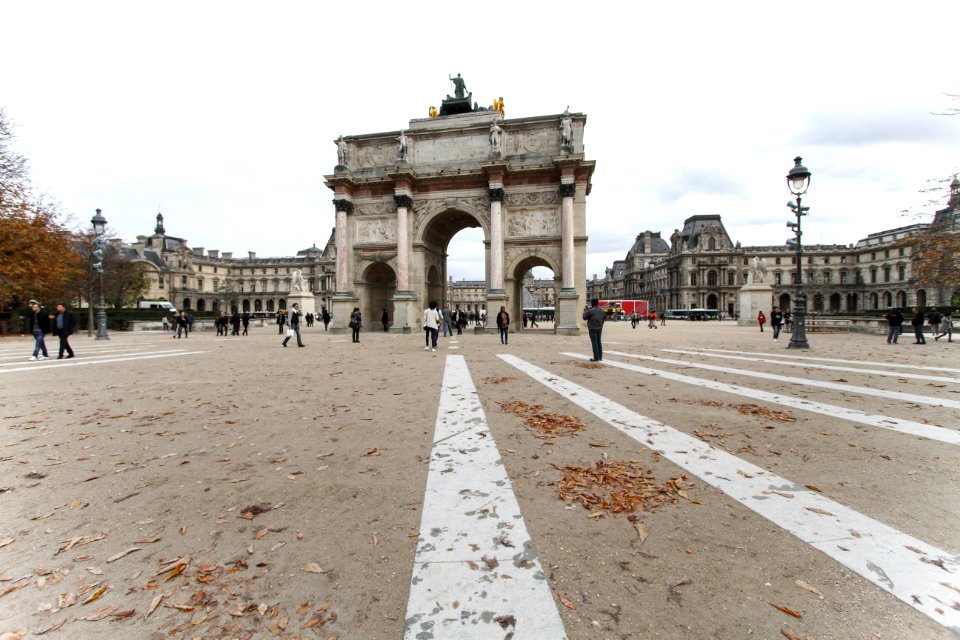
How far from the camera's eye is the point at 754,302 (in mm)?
33219

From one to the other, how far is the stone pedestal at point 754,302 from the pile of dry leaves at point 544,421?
34385 mm

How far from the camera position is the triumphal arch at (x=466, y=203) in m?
25.5

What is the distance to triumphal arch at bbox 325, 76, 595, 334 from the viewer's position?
2555 centimetres

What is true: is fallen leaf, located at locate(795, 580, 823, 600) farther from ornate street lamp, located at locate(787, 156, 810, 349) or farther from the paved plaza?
ornate street lamp, located at locate(787, 156, 810, 349)

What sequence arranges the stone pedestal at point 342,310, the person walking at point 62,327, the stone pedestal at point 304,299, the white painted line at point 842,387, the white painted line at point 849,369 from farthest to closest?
the stone pedestal at point 304,299 → the stone pedestal at point 342,310 → the person walking at point 62,327 → the white painted line at point 849,369 → the white painted line at point 842,387

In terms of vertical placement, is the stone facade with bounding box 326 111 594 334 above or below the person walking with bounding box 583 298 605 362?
above

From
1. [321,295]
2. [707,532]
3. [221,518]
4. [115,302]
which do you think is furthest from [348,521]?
[321,295]

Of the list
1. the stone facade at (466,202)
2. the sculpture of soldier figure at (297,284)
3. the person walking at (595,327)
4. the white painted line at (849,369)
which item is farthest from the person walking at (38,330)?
the sculpture of soldier figure at (297,284)

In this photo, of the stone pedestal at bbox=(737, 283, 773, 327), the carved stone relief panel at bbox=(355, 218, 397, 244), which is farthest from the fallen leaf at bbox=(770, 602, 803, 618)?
the stone pedestal at bbox=(737, 283, 773, 327)

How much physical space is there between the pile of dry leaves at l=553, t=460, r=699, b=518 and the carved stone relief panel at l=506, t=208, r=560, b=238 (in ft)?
79.5

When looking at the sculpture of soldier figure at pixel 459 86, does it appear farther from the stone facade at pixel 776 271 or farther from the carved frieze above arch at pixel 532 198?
the stone facade at pixel 776 271

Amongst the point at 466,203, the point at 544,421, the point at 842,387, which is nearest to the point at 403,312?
the point at 466,203

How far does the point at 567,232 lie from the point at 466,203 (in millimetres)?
7133

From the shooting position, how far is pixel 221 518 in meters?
2.70
